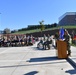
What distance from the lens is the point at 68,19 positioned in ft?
411

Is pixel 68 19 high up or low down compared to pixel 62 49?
up

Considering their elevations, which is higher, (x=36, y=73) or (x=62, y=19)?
(x=62, y=19)

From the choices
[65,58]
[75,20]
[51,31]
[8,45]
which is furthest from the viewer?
[75,20]

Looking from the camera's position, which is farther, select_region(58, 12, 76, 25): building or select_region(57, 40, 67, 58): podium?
select_region(58, 12, 76, 25): building

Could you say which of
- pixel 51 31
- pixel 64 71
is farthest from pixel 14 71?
pixel 51 31

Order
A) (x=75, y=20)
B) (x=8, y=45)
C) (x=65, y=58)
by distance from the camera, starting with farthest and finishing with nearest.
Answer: (x=75, y=20) < (x=8, y=45) < (x=65, y=58)

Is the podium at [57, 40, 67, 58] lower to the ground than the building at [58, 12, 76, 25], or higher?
lower

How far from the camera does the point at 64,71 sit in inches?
472

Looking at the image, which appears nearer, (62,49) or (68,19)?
(62,49)

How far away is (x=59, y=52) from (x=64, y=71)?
5.04 m

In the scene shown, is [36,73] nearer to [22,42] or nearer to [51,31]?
[22,42]

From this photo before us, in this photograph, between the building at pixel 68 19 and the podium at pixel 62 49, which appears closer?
the podium at pixel 62 49

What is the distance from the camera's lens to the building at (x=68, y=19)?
123125mm

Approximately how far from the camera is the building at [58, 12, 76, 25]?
123125mm
